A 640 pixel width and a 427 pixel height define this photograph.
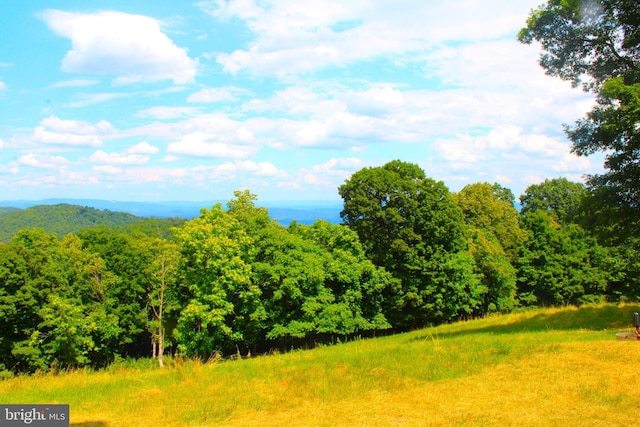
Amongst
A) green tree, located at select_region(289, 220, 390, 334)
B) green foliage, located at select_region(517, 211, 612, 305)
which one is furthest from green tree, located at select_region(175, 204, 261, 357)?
green foliage, located at select_region(517, 211, 612, 305)

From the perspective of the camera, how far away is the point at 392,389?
11203mm

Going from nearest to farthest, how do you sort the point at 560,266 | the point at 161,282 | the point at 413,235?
1. the point at 413,235
2. the point at 161,282
3. the point at 560,266

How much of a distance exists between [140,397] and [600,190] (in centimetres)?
1761

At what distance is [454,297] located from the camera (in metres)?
37.8

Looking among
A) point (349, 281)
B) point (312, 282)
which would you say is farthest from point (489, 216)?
point (312, 282)

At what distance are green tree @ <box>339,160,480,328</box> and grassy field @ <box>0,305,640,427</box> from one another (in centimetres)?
2098

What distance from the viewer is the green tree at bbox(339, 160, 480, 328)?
37.0 meters

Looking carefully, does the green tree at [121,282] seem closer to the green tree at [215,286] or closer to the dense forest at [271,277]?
the dense forest at [271,277]

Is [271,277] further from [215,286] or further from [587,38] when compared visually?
[587,38]

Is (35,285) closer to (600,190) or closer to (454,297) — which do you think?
(454,297)

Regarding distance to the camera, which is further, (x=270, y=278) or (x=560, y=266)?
(x=560, y=266)

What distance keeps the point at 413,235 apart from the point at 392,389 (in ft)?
86.3

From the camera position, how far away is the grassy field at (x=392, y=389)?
9.25 metres

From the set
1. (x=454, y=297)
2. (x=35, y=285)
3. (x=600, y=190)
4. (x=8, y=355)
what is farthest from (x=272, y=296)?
(x=600, y=190)
